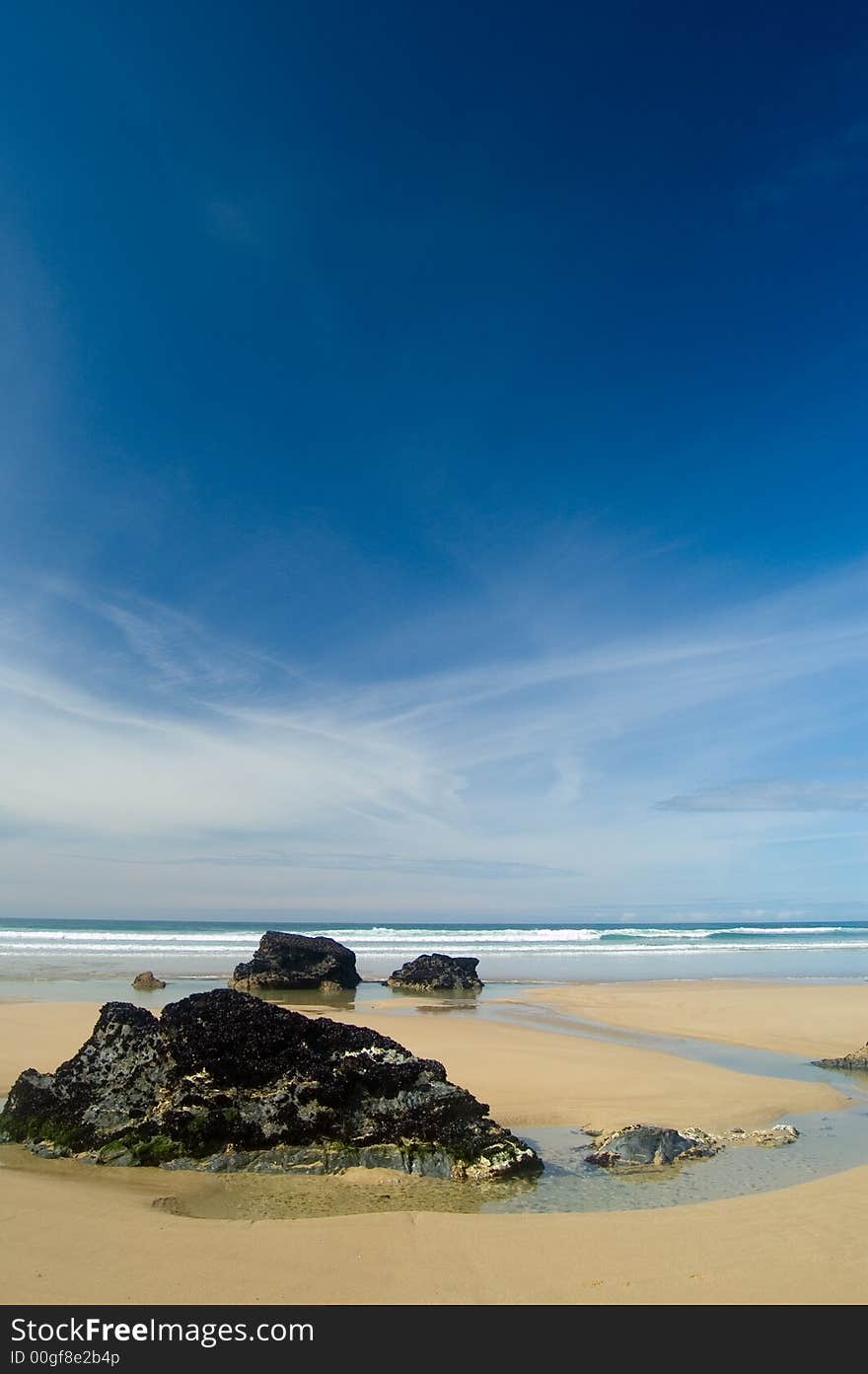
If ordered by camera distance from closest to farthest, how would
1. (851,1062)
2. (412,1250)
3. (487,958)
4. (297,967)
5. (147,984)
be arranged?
(412,1250), (851,1062), (147,984), (297,967), (487,958)

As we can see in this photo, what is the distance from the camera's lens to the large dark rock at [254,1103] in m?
7.91

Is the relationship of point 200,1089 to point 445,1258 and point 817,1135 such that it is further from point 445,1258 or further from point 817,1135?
point 817,1135

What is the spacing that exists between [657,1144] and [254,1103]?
4.48 metres

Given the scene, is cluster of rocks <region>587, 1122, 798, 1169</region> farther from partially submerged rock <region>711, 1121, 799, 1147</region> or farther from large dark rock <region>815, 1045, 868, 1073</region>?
large dark rock <region>815, 1045, 868, 1073</region>

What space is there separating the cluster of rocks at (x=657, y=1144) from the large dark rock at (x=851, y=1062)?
21.5 ft

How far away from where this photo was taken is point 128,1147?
26.2 ft

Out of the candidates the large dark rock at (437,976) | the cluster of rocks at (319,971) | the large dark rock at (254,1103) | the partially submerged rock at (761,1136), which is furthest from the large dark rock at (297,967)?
the partially submerged rock at (761,1136)

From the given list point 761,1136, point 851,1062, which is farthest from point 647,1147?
point 851,1062

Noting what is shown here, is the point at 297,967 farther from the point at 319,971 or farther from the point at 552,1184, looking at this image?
the point at 552,1184

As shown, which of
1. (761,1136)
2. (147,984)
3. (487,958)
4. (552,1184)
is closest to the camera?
(552,1184)

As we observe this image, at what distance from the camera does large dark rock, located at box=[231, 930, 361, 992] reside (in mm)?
28984

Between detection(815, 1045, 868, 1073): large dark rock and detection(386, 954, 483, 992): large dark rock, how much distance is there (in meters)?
16.9

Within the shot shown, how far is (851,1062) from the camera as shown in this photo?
15.2 metres
